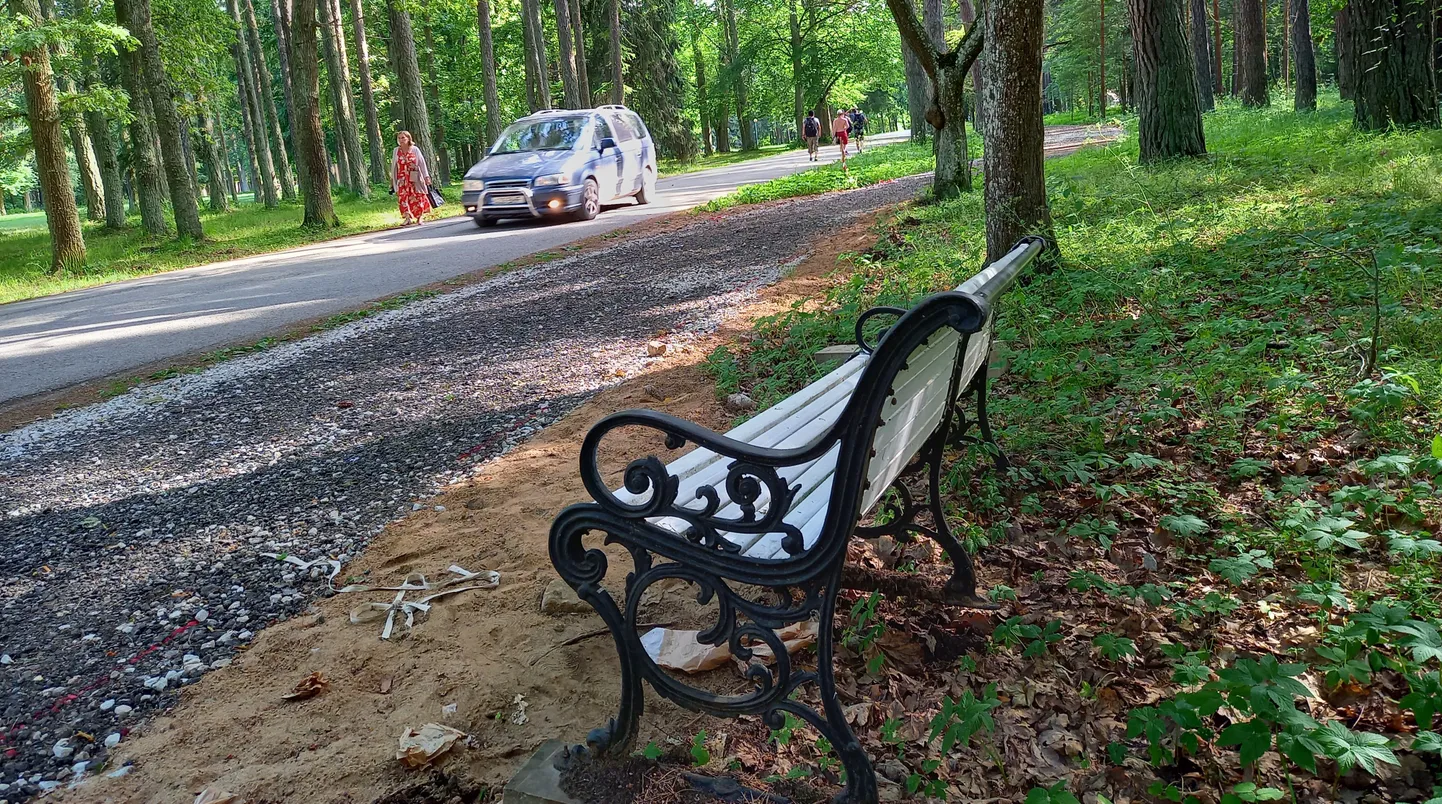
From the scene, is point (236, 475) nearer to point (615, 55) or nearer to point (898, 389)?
point (898, 389)

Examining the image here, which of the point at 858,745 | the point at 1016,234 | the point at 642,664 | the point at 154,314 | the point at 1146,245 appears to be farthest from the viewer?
the point at 154,314

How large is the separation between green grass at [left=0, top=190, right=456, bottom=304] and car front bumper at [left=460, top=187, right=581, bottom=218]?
131 inches

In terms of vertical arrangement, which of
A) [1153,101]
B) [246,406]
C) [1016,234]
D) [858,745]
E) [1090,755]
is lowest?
[1090,755]

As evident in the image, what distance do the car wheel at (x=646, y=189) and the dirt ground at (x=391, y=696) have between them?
52.7 ft

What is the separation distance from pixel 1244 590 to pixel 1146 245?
500 cm

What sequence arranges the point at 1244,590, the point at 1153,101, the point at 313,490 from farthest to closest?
the point at 1153,101
the point at 313,490
the point at 1244,590

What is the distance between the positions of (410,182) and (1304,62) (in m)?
20.0

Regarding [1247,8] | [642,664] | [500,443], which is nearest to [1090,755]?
[642,664]

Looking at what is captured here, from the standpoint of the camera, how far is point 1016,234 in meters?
6.55

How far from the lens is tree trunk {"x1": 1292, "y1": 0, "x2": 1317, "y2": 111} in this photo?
63.9 feet

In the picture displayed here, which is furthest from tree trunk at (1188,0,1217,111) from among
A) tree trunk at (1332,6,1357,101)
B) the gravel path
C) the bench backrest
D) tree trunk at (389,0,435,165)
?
the bench backrest

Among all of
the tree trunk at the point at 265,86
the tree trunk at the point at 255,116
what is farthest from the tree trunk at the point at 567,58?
the tree trunk at the point at 255,116

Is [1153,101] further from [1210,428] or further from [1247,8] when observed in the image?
[1247,8]

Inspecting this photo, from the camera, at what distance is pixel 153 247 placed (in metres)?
16.7
